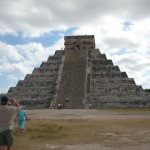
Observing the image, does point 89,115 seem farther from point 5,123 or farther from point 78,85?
point 5,123

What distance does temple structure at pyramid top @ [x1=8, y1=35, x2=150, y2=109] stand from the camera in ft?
123

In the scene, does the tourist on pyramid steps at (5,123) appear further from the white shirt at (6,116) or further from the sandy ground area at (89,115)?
the sandy ground area at (89,115)

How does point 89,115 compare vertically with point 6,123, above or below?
above

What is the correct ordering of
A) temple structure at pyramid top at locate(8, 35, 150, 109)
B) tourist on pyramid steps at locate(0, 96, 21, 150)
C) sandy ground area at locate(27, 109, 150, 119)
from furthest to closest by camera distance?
temple structure at pyramid top at locate(8, 35, 150, 109), sandy ground area at locate(27, 109, 150, 119), tourist on pyramid steps at locate(0, 96, 21, 150)

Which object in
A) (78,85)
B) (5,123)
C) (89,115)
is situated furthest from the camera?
(78,85)

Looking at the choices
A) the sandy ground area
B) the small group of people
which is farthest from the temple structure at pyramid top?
the small group of people

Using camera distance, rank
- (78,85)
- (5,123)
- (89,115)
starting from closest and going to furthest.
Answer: (5,123) < (89,115) < (78,85)

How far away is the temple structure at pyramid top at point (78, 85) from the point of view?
37.4m

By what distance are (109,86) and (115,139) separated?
2857cm

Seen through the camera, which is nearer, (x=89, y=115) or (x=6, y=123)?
(x=6, y=123)

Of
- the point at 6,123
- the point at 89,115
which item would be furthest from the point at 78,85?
the point at 6,123

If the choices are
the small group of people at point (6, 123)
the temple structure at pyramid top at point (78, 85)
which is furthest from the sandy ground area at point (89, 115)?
the small group of people at point (6, 123)

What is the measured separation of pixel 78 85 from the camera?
130 ft

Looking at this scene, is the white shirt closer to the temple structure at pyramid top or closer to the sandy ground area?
the sandy ground area
